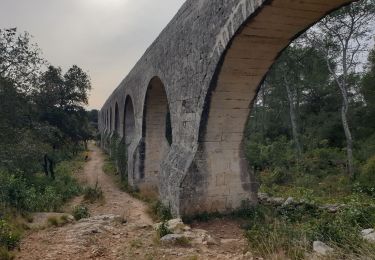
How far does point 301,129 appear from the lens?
1888 cm

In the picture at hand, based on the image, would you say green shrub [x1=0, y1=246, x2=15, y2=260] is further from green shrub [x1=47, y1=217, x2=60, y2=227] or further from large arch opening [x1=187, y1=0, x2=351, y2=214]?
large arch opening [x1=187, y1=0, x2=351, y2=214]

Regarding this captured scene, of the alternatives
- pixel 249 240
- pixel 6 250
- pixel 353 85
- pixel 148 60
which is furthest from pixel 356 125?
pixel 6 250

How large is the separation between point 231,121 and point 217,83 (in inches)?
29.1

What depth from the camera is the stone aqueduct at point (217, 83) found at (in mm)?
4160

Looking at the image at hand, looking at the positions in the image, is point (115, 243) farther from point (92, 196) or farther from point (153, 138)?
point (153, 138)

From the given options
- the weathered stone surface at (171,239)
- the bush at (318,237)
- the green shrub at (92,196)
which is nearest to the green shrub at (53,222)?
the weathered stone surface at (171,239)

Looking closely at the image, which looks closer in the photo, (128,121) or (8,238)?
(8,238)

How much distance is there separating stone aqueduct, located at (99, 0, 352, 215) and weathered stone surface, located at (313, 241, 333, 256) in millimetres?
2400

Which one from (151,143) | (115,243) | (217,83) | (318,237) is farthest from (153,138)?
(318,237)

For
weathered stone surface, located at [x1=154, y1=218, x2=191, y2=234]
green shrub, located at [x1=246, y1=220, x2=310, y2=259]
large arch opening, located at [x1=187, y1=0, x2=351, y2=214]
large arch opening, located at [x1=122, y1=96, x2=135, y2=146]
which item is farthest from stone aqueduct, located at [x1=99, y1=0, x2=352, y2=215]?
large arch opening, located at [x1=122, y1=96, x2=135, y2=146]

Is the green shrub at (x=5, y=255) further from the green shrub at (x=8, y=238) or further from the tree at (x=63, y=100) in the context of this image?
the tree at (x=63, y=100)

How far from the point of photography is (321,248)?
320cm

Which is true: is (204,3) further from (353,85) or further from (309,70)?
(353,85)

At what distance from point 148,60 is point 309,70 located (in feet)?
27.8
